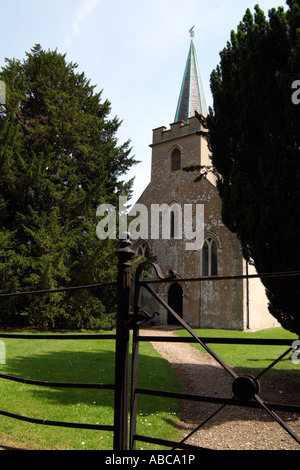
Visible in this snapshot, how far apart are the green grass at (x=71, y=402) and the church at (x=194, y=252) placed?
31.1 ft

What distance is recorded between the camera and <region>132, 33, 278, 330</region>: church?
19156 millimetres

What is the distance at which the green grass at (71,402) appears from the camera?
13.9 ft

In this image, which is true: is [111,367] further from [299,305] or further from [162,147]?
[162,147]

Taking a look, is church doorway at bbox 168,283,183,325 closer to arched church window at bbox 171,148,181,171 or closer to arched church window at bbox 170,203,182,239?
arched church window at bbox 170,203,182,239

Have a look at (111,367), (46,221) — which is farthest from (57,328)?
(111,367)

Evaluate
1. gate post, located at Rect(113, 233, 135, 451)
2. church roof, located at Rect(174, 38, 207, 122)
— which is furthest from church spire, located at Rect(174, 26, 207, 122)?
gate post, located at Rect(113, 233, 135, 451)

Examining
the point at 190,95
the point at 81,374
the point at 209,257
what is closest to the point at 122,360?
the point at 81,374

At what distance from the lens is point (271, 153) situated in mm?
7199

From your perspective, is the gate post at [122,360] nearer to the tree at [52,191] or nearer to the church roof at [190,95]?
the tree at [52,191]

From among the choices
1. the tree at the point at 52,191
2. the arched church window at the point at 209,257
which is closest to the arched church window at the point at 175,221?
the arched church window at the point at 209,257

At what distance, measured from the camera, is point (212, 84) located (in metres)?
8.85

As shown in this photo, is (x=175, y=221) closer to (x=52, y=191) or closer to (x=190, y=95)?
(x=52, y=191)

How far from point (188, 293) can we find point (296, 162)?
14655 mm
